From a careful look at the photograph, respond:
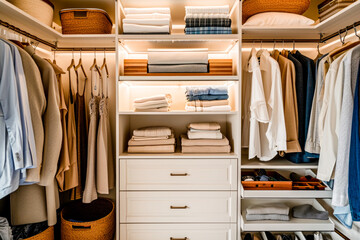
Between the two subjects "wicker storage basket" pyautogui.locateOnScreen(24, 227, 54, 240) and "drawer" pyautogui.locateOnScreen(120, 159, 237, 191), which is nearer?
"wicker storage basket" pyautogui.locateOnScreen(24, 227, 54, 240)

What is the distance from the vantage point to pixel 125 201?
180cm

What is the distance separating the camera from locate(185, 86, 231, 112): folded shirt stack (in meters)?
1.83

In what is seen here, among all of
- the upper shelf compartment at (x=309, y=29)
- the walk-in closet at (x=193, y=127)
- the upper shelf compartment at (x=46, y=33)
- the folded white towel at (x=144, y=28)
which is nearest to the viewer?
the upper shelf compartment at (x=46, y=33)

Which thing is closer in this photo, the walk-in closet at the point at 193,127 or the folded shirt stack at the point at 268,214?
the walk-in closet at the point at 193,127

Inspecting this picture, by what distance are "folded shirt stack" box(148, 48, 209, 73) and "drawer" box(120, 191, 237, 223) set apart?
93 centimetres

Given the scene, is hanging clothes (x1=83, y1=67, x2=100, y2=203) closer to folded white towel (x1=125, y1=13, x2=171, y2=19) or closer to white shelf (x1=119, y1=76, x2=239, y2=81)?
white shelf (x1=119, y1=76, x2=239, y2=81)

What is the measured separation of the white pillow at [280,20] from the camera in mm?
1790

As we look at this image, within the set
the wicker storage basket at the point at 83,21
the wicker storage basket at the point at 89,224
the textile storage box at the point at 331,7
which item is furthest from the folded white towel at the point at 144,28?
the wicker storage basket at the point at 89,224

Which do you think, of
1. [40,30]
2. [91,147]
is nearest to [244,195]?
[91,147]

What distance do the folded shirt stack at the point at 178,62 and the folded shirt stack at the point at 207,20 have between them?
0.55 feet

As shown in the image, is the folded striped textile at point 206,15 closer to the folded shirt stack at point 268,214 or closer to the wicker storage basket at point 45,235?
the folded shirt stack at point 268,214

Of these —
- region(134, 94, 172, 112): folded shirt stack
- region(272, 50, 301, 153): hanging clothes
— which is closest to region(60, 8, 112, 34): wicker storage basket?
region(134, 94, 172, 112): folded shirt stack

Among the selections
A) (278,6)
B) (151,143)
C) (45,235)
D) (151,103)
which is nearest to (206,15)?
(278,6)

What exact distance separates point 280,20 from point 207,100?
2.63 feet
